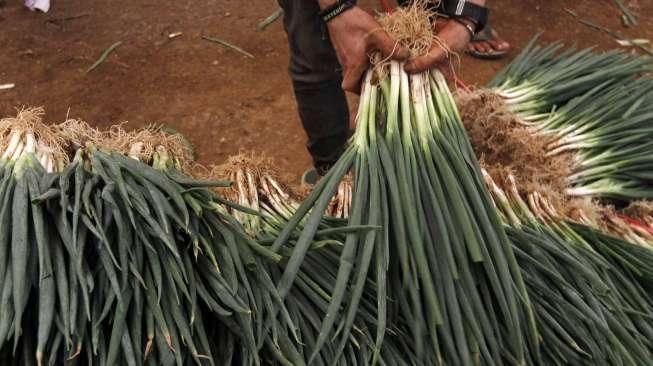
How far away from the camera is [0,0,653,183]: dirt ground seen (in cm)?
300

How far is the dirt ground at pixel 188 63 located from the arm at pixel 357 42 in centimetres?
117

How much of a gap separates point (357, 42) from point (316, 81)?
2.05 feet

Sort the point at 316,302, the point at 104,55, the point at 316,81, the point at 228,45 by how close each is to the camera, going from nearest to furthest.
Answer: the point at 316,302 → the point at 316,81 → the point at 104,55 → the point at 228,45

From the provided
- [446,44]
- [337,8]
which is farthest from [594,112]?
[337,8]

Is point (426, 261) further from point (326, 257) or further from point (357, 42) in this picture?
point (357, 42)

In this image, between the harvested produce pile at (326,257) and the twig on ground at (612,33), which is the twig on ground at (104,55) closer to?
the harvested produce pile at (326,257)

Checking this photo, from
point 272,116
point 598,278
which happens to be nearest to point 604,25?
point 272,116

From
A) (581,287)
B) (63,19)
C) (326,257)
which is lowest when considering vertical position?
(581,287)

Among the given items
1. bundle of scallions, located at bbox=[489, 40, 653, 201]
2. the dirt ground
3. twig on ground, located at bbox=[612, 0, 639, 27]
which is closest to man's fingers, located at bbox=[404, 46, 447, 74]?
bundle of scallions, located at bbox=[489, 40, 653, 201]

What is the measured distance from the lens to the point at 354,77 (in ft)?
5.30

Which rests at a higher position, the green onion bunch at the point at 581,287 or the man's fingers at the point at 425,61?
the man's fingers at the point at 425,61

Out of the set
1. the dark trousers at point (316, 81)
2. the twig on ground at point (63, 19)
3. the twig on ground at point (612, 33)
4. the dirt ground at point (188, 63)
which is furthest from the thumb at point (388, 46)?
the twig on ground at point (63, 19)

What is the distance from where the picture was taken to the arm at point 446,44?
1551 millimetres

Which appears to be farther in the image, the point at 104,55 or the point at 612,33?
the point at 612,33
